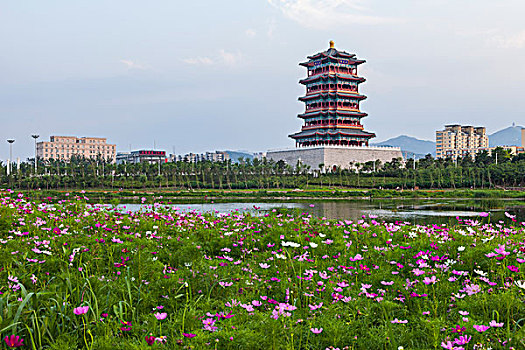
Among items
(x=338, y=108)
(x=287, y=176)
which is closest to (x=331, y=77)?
(x=338, y=108)

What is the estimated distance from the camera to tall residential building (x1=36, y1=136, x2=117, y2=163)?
420ft

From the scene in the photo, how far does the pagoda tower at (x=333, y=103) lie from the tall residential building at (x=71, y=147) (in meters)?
71.0

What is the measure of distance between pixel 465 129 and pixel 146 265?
140512 millimetres

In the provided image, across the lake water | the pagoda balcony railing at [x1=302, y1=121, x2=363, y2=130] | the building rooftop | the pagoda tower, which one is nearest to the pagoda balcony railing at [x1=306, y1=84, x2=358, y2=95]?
the pagoda tower

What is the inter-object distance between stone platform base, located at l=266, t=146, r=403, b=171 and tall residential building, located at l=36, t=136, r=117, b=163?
69950 mm

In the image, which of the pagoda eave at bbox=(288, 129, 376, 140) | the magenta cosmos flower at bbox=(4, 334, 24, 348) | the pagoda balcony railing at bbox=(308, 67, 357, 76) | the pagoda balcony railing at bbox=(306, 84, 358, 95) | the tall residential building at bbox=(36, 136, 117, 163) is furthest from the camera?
the tall residential building at bbox=(36, 136, 117, 163)

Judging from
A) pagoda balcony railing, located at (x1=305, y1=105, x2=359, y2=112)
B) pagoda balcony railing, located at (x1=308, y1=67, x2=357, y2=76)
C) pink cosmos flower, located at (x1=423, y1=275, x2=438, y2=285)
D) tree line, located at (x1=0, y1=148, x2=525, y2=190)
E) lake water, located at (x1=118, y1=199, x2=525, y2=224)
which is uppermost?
pagoda balcony railing, located at (x1=308, y1=67, x2=357, y2=76)

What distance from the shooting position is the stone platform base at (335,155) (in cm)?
6309

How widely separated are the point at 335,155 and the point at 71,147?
92.0m

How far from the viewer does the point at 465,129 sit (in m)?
133

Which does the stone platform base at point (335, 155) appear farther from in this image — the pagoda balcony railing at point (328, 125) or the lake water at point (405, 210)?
the lake water at point (405, 210)

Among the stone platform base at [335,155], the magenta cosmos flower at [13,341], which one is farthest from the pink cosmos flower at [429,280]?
the stone platform base at [335,155]

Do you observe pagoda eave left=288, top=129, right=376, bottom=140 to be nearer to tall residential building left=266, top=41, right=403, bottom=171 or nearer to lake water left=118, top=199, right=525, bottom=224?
tall residential building left=266, top=41, right=403, bottom=171

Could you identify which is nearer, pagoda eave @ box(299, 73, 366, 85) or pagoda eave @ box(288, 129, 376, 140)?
pagoda eave @ box(288, 129, 376, 140)
